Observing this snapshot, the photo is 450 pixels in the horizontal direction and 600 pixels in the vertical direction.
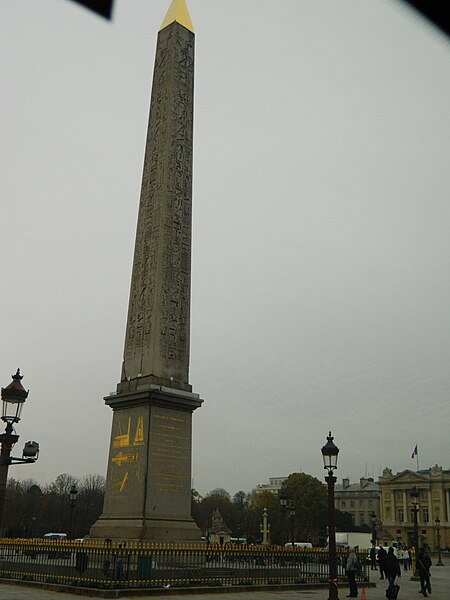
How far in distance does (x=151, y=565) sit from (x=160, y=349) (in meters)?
5.64

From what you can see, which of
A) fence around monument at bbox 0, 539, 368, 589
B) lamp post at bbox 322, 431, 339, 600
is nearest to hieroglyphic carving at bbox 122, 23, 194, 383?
fence around monument at bbox 0, 539, 368, 589

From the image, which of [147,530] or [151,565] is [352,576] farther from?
[151,565]

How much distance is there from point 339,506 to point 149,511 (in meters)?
128

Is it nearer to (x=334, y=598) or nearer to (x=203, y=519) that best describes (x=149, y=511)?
(x=334, y=598)

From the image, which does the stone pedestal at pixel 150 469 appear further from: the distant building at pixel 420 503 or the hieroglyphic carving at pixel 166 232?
the distant building at pixel 420 503

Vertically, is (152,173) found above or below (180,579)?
above

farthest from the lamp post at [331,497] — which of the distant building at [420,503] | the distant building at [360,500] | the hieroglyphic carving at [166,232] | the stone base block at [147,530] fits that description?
the distant building at [360,500]

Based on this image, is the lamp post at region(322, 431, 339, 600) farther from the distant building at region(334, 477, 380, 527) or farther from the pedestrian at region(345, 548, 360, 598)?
the distant building at region(334, 477, 380, 527)

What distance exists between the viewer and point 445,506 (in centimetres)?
10475

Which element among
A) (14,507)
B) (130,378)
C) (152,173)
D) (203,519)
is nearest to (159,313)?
(130,378)

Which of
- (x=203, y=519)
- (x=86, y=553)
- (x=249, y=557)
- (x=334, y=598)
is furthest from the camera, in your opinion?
(x=203, y=519)

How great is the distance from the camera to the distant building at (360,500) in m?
132

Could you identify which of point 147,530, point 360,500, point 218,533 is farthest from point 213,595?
point 360,500

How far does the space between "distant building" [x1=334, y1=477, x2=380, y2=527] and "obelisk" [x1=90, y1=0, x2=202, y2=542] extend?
120889mm
